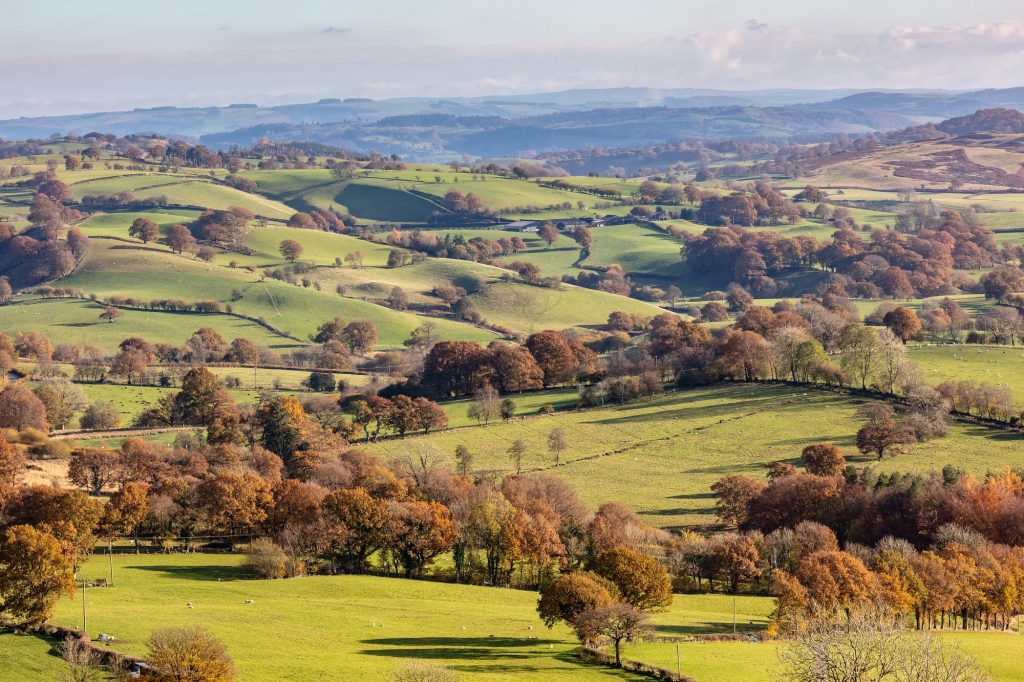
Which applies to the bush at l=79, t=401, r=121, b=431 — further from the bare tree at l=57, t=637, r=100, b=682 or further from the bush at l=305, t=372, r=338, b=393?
the bare tree at l=57, t=637, r=100, b=682

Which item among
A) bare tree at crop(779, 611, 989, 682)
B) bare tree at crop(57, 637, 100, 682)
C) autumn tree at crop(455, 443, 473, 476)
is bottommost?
autumn tree at crop(455, 443, 473, 476)

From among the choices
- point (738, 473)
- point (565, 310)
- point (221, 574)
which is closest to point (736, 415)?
point (738, 473)

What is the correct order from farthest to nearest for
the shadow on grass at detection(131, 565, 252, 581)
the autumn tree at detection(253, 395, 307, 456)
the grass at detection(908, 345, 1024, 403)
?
the grass at detection(908, 345, 1024, 403) < the autumn tree at detection(253, 395, 307, 456) < the shadow on grass at detection(131, 565, 252, 581)

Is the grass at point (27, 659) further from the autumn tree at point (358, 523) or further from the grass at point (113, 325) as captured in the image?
the grass at point (113, 325)

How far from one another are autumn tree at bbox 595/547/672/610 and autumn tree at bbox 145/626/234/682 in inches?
791

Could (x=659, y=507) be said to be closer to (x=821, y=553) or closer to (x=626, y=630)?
(x=821, y=553)

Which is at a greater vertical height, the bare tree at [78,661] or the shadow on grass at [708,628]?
the bare tree at [78,661]

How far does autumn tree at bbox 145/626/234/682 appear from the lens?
131ft

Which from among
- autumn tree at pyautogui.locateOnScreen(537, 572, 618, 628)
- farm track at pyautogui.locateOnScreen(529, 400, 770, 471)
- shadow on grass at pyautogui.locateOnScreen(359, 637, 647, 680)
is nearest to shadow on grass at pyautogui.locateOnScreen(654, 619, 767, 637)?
autumn tree at pyautogui.locateOnScreen(537, 572, 618, 628)

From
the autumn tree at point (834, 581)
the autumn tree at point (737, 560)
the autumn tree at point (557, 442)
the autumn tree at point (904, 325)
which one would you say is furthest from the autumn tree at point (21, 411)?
the autumn tree at point (904, 325)

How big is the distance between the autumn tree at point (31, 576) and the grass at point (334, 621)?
3.99ft

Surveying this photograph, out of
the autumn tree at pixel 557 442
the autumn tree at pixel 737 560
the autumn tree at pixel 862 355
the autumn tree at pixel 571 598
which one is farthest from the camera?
the autumn tree at pixel 862 355

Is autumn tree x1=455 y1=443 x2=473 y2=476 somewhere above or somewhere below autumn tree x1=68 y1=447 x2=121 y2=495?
below

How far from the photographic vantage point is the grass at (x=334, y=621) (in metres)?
47.4
